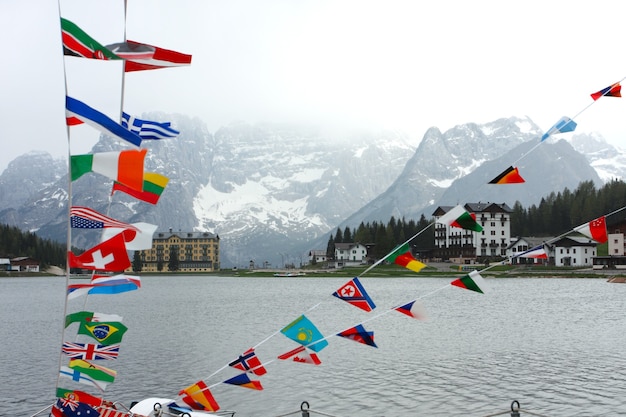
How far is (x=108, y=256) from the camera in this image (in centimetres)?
1434

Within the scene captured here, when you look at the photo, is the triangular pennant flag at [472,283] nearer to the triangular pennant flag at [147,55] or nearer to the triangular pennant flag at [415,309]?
the triangular pennant flag at [415,309]

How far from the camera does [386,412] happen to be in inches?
1173

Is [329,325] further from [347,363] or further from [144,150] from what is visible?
[144,150]

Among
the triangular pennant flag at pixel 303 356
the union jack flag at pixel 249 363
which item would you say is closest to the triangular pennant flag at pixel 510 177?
the triangular pennant flag at pixel 303 356

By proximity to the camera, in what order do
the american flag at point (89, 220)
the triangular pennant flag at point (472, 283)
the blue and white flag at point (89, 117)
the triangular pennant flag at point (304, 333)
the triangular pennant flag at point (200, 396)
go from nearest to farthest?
the blue and white flag at point (89, 117), the american flag at point (89, 220), the triangular pennant flag at point (472, 283), the triangular pennant flag at point (304, 333), the triangular pennant flag at point (200, 396)

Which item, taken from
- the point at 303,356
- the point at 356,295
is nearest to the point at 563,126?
the point at 356,295

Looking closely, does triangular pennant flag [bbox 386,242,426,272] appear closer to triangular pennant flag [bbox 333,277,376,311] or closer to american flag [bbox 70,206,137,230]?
triangular pennant flag [bbox 333,277,376,311]

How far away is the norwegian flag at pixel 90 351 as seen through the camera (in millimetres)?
16875

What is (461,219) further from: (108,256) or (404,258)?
(108,256)

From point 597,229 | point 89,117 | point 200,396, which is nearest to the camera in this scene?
point 89,117

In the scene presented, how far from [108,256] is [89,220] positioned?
1203mm

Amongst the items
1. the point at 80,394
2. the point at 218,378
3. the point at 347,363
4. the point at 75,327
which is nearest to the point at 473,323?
the point at 347,363

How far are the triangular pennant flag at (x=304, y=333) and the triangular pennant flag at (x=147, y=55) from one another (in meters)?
7.33

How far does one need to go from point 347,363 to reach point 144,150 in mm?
31025
